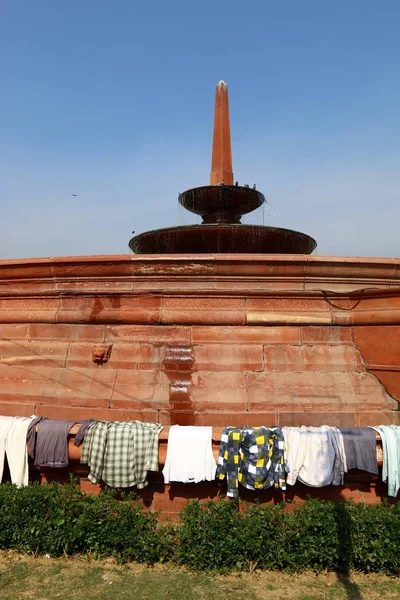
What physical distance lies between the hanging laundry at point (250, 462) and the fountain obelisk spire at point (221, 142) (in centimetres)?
883

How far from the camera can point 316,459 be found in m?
4.02

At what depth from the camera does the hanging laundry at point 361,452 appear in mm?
4023

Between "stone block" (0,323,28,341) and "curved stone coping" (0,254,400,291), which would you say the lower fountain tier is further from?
"stone block" (0,323,28,341)

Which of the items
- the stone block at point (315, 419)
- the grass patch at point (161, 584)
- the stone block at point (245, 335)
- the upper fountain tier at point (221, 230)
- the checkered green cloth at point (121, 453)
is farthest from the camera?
the upper fountain tier at point (221, 230)

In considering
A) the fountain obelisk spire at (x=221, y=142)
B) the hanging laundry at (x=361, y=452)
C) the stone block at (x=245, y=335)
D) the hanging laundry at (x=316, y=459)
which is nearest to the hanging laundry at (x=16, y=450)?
the stone block at (x=245, y=335)

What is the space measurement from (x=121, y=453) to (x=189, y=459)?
623mm

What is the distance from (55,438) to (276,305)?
9.12 feet

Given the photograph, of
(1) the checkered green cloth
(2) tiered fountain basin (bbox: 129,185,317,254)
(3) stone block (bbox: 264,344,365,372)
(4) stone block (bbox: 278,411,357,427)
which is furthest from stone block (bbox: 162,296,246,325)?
(2) tiered fountain basin (bbox: 129,185,317,254)

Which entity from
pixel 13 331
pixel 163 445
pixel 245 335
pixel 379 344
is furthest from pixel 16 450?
pixel 379 344

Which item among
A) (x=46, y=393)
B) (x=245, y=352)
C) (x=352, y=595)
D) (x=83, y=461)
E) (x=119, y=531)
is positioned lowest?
(x=352, y=595)

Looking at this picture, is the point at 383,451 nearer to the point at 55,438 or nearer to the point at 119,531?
the point at 119,531

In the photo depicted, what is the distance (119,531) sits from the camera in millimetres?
3805

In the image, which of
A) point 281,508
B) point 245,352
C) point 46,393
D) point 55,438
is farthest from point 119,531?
point 245,352

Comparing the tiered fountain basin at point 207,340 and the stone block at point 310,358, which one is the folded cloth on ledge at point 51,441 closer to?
the tiered fountain basin at point 207,340
